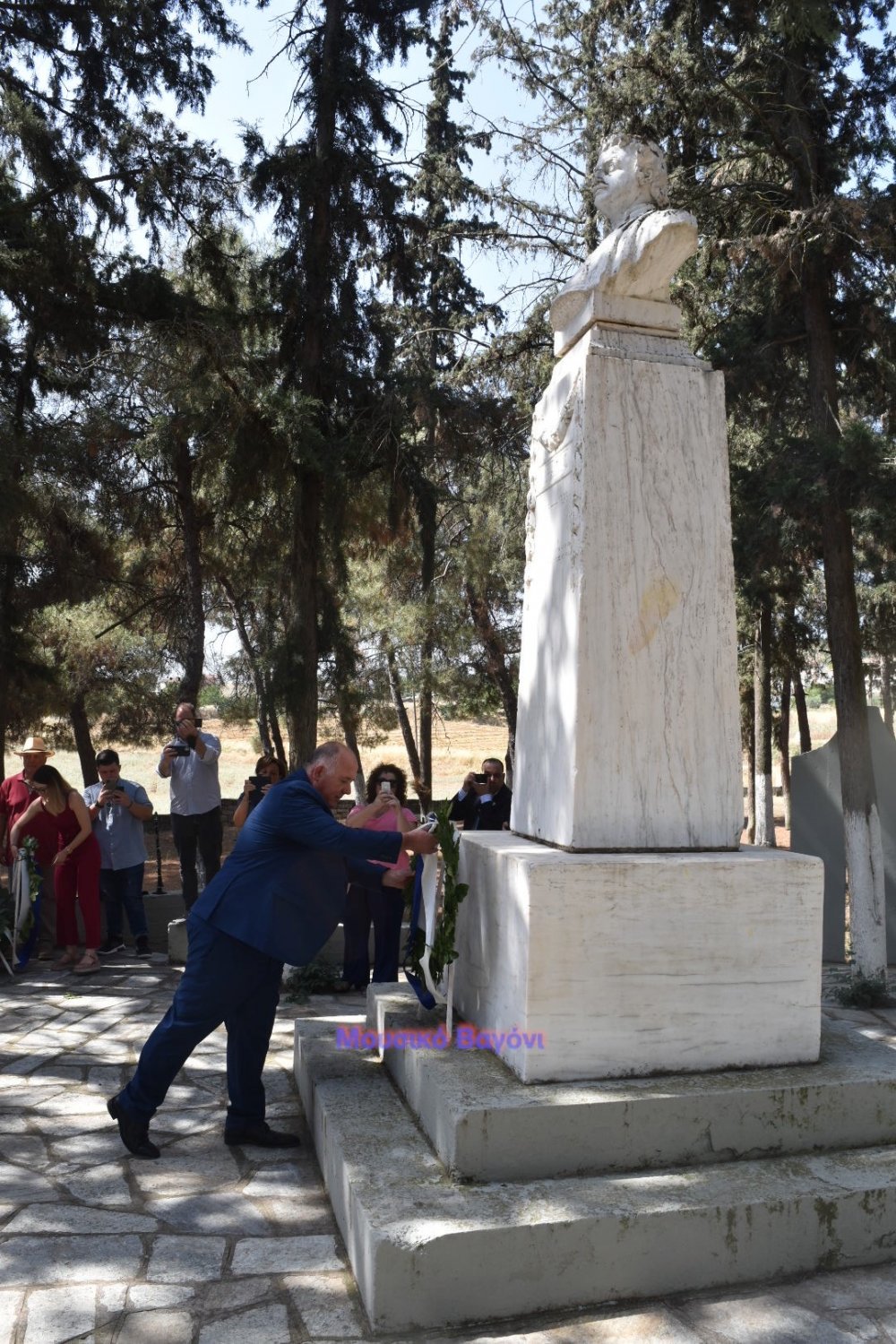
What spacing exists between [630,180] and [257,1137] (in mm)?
3784

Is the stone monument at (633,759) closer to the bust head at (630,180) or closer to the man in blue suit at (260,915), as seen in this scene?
the bust head at (630,180)

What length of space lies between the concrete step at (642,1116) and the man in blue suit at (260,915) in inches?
26.2

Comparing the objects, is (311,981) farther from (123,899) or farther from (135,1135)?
(135,1135)

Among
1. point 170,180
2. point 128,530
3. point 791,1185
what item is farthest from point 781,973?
point 128,530

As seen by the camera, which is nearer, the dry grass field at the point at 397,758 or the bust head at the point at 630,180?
the bust head at the point at 630,180

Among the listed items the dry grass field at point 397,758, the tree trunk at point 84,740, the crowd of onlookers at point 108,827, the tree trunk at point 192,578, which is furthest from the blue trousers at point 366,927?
the dry grass field at point 397,758

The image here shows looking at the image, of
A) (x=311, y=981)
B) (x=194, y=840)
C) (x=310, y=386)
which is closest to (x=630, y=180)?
(x=311, y=981)

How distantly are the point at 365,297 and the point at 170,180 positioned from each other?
2273 mm

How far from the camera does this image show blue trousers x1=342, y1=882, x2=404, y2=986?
20.7 ft

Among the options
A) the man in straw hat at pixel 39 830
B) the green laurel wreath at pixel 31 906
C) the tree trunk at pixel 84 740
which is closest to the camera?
the green laurel wreath at pixel 31 906

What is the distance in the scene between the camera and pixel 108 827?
777 centimetres

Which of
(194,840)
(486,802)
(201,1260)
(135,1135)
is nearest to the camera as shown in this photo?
(201,1260)

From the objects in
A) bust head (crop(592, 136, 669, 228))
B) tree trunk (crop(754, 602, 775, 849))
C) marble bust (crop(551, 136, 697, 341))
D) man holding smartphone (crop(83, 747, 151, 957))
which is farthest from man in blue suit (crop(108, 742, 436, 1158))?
tree trunk (crop(754, 602, 775, 849))

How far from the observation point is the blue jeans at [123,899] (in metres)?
7.84
